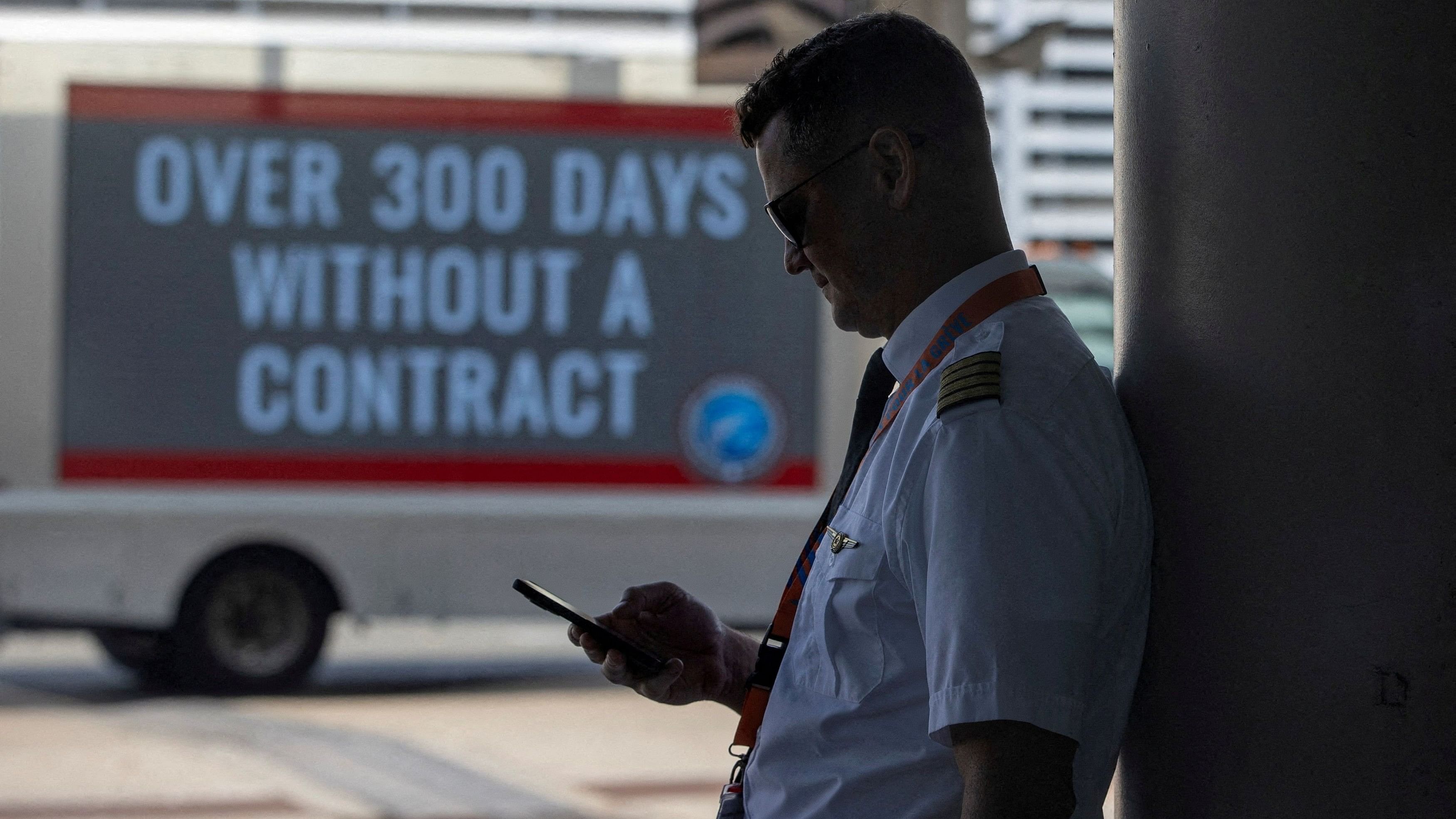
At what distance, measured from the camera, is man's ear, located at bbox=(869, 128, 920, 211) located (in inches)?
60.7

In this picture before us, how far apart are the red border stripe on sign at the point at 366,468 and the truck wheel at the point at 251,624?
0.46m

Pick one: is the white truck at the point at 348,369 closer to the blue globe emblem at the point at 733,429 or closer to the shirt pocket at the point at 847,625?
the blue globe emblem at the point at 733,429

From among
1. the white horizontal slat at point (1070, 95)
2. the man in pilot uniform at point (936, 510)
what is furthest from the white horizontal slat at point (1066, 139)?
the man in pilot uniform at point (936, 510)

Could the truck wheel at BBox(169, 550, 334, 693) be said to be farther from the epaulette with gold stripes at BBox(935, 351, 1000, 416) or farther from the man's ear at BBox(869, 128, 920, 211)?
the epaulette with gold stripes at BBox(935, 351, 1000, 416)

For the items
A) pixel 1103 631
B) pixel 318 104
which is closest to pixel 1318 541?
pixel 1103 631

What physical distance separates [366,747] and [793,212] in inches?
235

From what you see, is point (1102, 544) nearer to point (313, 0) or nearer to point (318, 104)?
point (318, 104)

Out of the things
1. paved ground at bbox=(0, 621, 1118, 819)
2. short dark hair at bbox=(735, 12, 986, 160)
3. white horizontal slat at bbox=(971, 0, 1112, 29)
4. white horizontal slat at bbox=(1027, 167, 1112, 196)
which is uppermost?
white horizontal slat at bbox=(971, 0, 1112, 29)

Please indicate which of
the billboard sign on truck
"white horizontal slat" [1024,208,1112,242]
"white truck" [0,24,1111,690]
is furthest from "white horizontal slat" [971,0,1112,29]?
"white truck" [0,24,1111,690]

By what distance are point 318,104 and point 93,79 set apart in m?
1.15

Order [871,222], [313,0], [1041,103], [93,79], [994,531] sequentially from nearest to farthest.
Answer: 1. [994,531]
2. [871,222]
3. [93,79]
4. [313,0]
5. [1041,103]

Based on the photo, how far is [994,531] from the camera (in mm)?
1317

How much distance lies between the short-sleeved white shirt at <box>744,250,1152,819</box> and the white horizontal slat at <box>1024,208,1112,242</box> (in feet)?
119

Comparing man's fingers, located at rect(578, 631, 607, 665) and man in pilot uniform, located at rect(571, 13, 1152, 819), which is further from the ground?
man in pilot uniform, located at rect(571, 13, 1152, 819)
